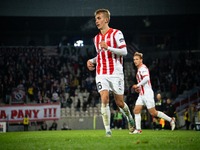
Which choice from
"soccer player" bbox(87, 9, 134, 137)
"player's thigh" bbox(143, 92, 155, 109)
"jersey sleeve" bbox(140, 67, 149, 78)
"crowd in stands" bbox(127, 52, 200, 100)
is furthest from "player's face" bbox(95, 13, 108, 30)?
"crowd in stands" bbox(127, 52, 200, 100)

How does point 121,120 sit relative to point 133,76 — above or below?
below

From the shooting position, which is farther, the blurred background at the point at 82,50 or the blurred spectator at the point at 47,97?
the blurred background at the point at 82,50

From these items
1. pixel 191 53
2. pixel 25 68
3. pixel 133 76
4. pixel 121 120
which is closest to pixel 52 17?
pixel 25 68

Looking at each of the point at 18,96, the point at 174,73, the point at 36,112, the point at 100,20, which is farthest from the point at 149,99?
the point at 174,73

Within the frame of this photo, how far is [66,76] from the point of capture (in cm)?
2638

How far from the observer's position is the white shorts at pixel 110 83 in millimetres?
6066

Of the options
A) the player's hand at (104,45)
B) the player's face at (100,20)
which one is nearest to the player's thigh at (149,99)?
the player's face at (100,20)

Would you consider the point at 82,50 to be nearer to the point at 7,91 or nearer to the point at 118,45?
the point at 7,91

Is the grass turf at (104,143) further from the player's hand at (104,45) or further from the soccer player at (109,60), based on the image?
the player's hand at (104,45)

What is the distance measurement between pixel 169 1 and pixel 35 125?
1533 cm

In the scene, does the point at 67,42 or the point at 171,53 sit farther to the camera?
the point at 67,42

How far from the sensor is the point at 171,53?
3038 cm

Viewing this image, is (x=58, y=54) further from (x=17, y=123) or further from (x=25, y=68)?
(x=17, y=123)

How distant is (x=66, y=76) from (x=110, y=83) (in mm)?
20428
